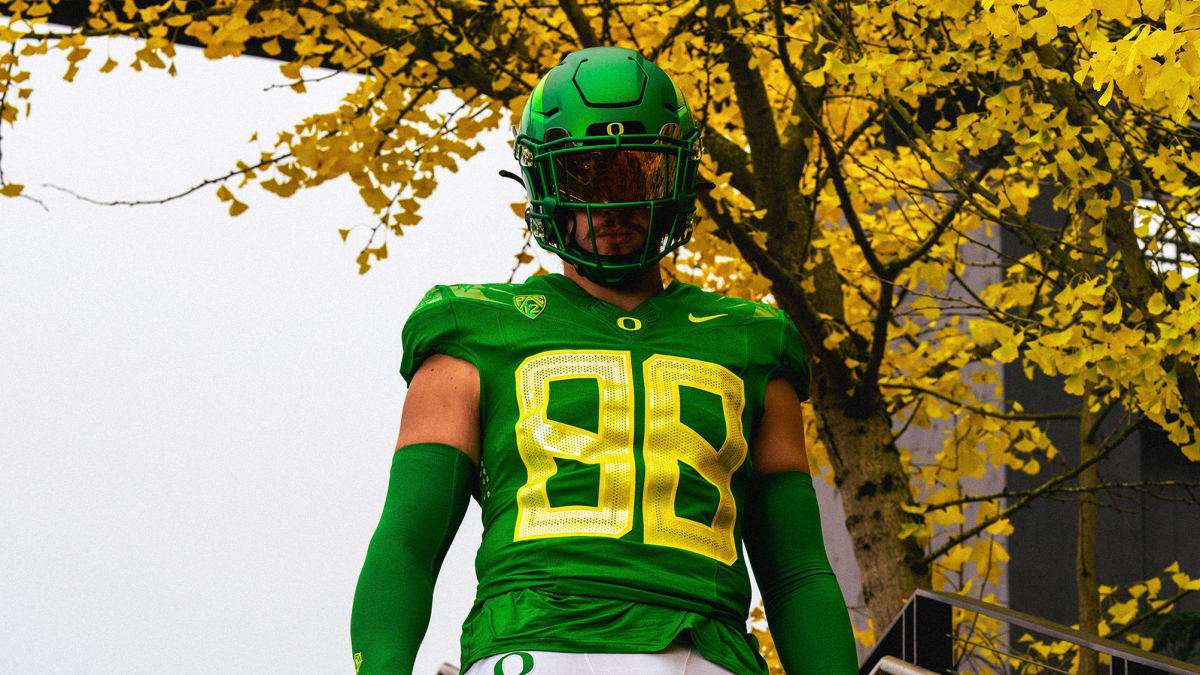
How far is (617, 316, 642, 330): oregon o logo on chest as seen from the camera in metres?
1.94

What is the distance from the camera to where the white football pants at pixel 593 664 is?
1.66 meters

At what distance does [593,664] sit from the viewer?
5.46 ft

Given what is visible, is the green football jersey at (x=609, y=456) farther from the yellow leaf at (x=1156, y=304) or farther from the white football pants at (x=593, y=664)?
the yellow leaf at (x=1156, y=304)

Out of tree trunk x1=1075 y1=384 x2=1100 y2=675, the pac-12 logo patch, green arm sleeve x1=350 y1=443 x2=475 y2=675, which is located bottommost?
green arm sleeve x1=350 y1=443 x2=475 y2=675

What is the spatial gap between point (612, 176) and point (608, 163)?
2cm

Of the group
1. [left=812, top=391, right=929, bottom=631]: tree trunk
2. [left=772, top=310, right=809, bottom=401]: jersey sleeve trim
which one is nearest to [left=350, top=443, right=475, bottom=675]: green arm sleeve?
[left=772, top=310, right=809, bottom=401]: jersey sleeve trim

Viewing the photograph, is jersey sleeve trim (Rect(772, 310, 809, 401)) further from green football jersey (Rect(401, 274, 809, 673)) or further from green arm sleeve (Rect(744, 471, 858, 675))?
green arm sleeve (Rect(744, 471, 858, 675))

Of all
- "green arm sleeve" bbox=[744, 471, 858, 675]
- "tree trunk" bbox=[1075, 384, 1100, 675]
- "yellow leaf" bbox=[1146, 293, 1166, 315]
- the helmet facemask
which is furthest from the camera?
"tree trunk" bbox=[1075, 384, 1100, 675]

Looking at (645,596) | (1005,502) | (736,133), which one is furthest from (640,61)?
(1005,502)

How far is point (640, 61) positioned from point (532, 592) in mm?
846

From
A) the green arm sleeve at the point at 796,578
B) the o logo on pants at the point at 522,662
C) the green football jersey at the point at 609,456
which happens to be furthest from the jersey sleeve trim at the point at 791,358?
the o logo on pants at the point at 522,662

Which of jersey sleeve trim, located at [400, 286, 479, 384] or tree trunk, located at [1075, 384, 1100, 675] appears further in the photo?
tree trunk, located at [1075, 384, 1100, 675]

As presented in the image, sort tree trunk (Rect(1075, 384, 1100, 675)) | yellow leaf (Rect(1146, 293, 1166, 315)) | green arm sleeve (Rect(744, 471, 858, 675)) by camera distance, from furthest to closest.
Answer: tree trunk (Rect(1075, 384, 1100, 675)), yellow leaf (Rect(1146, 293, 1166, 315)), green arm sleeve (Rect(744, 471, 858, 675))

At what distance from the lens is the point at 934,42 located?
164 inches
